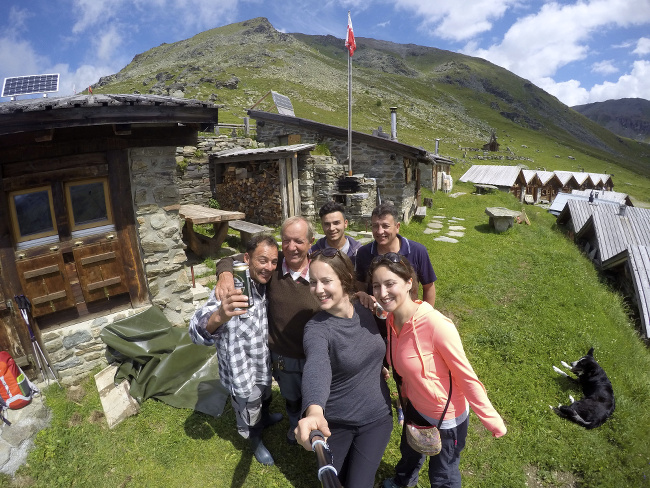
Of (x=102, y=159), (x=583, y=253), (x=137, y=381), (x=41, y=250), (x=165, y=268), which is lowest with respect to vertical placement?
(x=583, y=253)

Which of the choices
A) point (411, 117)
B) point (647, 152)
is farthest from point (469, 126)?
point (647, 152)

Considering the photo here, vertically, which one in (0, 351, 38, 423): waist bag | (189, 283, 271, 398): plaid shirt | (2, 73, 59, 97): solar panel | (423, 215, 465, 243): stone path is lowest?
(423, 215, 465, 243): stone path

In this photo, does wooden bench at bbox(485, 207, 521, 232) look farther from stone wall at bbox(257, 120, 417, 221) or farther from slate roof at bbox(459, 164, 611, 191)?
slate roof at bbox(459, 164, 611, 191)

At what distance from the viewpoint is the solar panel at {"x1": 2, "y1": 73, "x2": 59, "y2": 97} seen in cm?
471

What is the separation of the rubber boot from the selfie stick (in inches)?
80.5

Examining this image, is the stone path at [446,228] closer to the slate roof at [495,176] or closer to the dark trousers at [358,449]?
the dark trousers at [358,449]

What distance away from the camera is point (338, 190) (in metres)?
11.6

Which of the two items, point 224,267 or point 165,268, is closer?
point 224,267

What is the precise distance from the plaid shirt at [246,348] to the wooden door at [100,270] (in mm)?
2439

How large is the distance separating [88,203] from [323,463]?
4.31 metres

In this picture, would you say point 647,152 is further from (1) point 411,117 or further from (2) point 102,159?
(2) point 102,159

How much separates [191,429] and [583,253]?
14.4 metres

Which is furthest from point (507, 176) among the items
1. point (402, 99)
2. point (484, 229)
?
point (402, 99)

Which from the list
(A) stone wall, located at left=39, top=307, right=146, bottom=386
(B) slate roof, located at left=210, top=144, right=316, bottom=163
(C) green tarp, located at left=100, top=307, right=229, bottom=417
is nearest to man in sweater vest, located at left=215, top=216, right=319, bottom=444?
(C) green tarp, located at left=100, top=307, right=229, bottom=417
